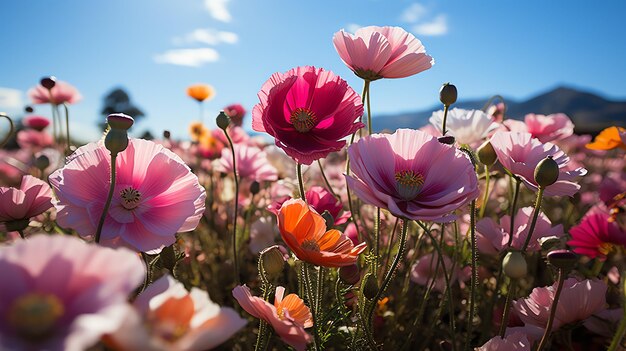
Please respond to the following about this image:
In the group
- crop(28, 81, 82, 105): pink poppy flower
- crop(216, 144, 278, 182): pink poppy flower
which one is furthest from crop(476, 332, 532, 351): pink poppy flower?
crop(28, 81, 82, 105): pink poppy flower

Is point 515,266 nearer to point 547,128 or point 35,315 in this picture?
point 35,315

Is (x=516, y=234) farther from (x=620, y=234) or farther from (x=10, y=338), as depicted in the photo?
(x=10, y=338)

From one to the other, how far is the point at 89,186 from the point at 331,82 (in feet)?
1.34

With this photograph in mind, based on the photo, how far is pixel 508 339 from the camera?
732mm

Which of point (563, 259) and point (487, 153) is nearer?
point (563, 259)

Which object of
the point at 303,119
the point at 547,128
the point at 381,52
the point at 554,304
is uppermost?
the point at 381,52

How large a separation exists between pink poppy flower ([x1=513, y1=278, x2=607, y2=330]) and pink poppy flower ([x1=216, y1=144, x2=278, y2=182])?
87cm

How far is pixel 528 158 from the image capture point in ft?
2.89

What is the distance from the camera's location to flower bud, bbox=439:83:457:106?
100cm

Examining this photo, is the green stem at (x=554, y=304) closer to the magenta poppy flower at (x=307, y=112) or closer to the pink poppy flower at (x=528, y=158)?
the pink poppy flower at (x=528, y=158)

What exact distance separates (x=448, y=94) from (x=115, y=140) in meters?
0.67

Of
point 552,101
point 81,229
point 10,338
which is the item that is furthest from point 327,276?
point 552,101

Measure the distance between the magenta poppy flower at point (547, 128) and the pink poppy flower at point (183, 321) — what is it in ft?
4.00

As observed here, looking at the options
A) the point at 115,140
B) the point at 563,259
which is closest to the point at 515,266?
the point at 563,259
